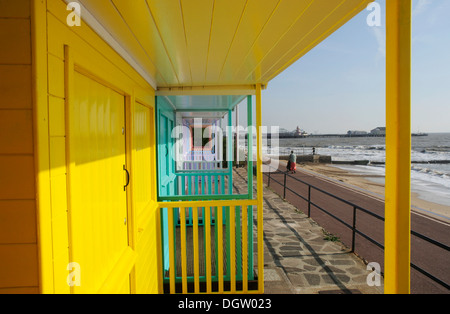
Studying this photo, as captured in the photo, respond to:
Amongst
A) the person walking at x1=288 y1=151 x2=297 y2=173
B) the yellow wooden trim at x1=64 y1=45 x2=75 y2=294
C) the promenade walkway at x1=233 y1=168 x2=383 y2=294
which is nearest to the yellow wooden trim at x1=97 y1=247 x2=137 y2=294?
the yellow wooden trim at x1=64 y1=45 x2=75 y2=294

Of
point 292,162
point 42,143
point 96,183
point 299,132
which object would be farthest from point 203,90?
point 299,132

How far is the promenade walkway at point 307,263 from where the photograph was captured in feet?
10.0

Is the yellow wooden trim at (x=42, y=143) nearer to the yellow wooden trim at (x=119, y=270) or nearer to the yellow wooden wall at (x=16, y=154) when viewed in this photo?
the yellow wooden wall at (x=16, y=154)

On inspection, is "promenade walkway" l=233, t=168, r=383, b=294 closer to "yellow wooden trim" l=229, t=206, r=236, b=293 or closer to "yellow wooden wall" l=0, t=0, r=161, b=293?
"yellow wooden trim" l=229, t=206, r=236, b=293

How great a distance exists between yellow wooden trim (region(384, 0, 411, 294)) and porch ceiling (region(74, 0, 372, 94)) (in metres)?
0.31

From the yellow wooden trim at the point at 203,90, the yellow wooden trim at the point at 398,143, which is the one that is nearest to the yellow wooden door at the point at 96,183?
the yellow wooden trim at the point at 203,90

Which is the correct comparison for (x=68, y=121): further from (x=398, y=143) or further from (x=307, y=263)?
(x=307, y=263)

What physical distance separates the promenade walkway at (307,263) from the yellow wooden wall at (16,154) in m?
2.72

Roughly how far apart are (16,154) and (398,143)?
1370mm

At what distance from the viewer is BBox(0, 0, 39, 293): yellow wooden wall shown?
84 centimetres

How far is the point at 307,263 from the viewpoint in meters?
3.66
